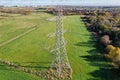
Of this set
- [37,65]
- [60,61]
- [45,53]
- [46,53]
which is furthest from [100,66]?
[45,53]

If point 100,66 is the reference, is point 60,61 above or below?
above

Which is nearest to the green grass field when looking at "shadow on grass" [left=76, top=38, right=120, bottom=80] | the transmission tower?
"shadow on grass" [left=76, top=38, right=120, bottom=80]

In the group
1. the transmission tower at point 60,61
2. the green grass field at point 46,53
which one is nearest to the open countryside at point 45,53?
the green grass field at point 46,53

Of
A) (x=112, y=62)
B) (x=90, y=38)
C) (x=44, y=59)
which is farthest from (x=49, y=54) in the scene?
(x=90, y=38)

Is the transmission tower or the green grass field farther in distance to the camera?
the green grass field

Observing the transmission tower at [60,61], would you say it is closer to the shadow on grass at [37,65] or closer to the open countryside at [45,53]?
the open countryside at [45,53]

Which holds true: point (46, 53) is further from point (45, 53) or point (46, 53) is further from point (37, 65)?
point (37, 65)

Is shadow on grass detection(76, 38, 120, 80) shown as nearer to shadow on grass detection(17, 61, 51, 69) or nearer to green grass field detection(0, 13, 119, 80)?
green grass field detection(0, 13, 119, 80)

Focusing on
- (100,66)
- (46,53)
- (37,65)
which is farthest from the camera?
(46,53)
